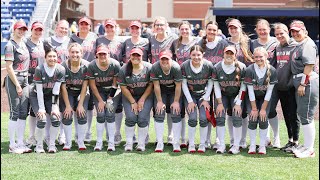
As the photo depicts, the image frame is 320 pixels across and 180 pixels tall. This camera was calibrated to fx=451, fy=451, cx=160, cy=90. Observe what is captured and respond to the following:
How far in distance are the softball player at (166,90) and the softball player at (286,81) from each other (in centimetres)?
117

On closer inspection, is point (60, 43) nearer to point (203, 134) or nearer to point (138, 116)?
point (138, 116)

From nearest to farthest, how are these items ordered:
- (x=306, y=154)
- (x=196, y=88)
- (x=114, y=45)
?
1. (x=306, y=154)
2. (x=196, y=88)
3. (x=114, y=45)

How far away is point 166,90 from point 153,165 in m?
1.20

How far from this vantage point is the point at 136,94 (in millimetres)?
5520

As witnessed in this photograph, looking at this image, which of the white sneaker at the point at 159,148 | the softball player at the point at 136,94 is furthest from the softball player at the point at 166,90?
the softball player at the point at 136,94

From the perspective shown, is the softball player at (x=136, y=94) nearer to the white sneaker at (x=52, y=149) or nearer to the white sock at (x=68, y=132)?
the white sock at (x=68, y=132)

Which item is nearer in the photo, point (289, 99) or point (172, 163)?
point (172, 163)

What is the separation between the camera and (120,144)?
5.88 metres

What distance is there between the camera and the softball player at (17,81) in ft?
16.8

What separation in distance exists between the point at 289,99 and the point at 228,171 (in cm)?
155

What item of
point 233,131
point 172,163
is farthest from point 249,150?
point 172,163

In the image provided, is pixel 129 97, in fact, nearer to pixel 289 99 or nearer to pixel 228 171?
pixel 228 171

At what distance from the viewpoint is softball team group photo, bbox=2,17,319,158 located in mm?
5190

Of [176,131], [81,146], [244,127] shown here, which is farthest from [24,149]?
[244,127]
